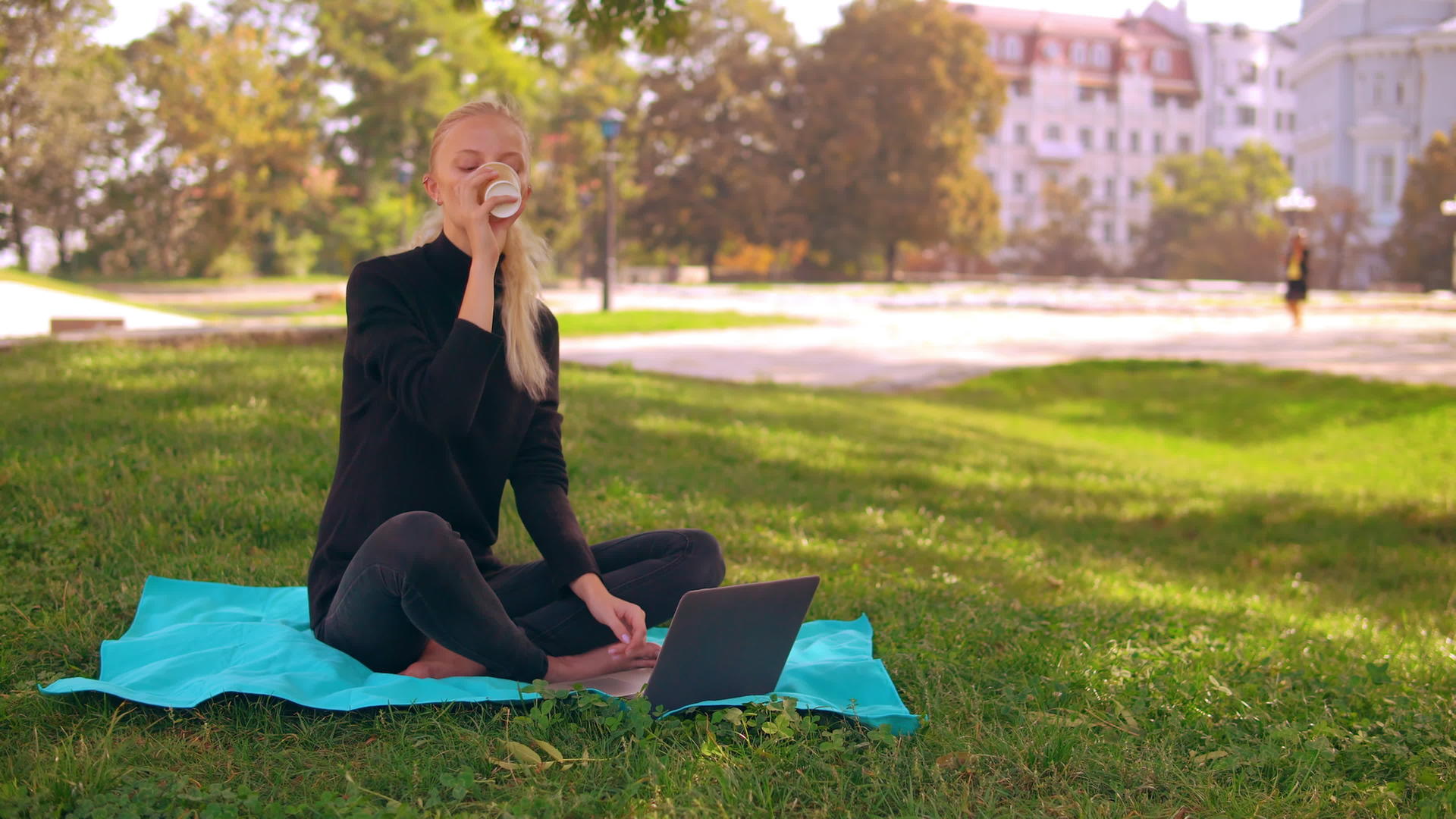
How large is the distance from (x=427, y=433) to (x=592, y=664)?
719mm

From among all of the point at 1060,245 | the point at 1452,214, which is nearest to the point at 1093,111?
the point at 1060,245

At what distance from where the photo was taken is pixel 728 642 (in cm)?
266

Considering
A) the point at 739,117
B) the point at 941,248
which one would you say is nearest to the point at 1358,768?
the point at 739,117

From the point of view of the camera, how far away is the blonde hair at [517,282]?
2834mm

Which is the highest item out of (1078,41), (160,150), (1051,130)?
(1078,41)

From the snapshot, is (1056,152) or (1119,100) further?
(1119,100)

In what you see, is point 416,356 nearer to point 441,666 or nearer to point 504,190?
point 504,190

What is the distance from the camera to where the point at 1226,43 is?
75812mm

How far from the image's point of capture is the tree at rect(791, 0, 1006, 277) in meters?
47.7

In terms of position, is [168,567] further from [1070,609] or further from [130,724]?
[1070,609]

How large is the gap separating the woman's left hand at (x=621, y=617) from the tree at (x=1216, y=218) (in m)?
55.1

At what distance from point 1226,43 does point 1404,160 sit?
76.7 feet

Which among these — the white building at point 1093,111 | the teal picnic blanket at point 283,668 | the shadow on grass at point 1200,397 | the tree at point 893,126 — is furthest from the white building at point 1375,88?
the teal picnic blanket at point 283,668

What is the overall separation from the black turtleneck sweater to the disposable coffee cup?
260 mm
